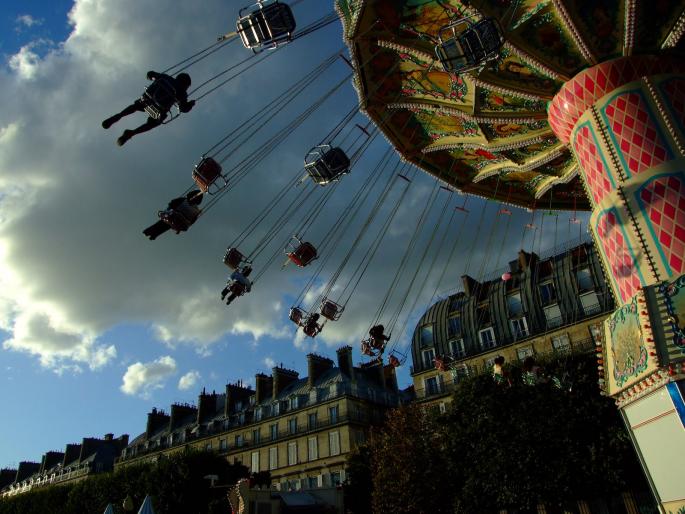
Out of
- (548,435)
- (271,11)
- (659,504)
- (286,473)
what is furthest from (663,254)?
(286,473)

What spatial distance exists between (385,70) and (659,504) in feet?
31.0

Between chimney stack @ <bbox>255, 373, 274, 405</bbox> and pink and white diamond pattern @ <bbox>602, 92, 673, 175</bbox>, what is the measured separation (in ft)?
165

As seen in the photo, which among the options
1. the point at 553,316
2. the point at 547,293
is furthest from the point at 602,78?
the point at 547,293

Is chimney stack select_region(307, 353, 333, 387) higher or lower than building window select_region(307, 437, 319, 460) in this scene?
higher

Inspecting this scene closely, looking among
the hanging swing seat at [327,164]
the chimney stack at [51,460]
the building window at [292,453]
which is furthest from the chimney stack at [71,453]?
the hanging swing seat at [327,164]

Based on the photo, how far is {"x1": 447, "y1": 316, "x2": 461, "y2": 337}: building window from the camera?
45000 mm

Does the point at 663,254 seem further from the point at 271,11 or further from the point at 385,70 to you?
the point at 271,11

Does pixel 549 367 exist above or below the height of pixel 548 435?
above

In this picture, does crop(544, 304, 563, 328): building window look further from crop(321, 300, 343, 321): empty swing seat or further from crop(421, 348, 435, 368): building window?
crop(321, 300, 343, 321): empty swing seat

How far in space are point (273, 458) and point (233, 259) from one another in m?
38.7

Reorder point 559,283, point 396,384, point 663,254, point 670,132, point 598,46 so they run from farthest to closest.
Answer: point 396,384, point 559,283, point 598,46, point 670,132, point 663,254

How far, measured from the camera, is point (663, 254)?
816 centimetres

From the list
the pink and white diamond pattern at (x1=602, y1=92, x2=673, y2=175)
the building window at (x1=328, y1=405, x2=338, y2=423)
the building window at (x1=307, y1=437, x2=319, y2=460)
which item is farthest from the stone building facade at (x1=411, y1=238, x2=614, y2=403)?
the pink and white diamond pattern at (x1=602, y1=92, x2=673, y2=175)

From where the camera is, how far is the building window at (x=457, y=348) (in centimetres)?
4362
